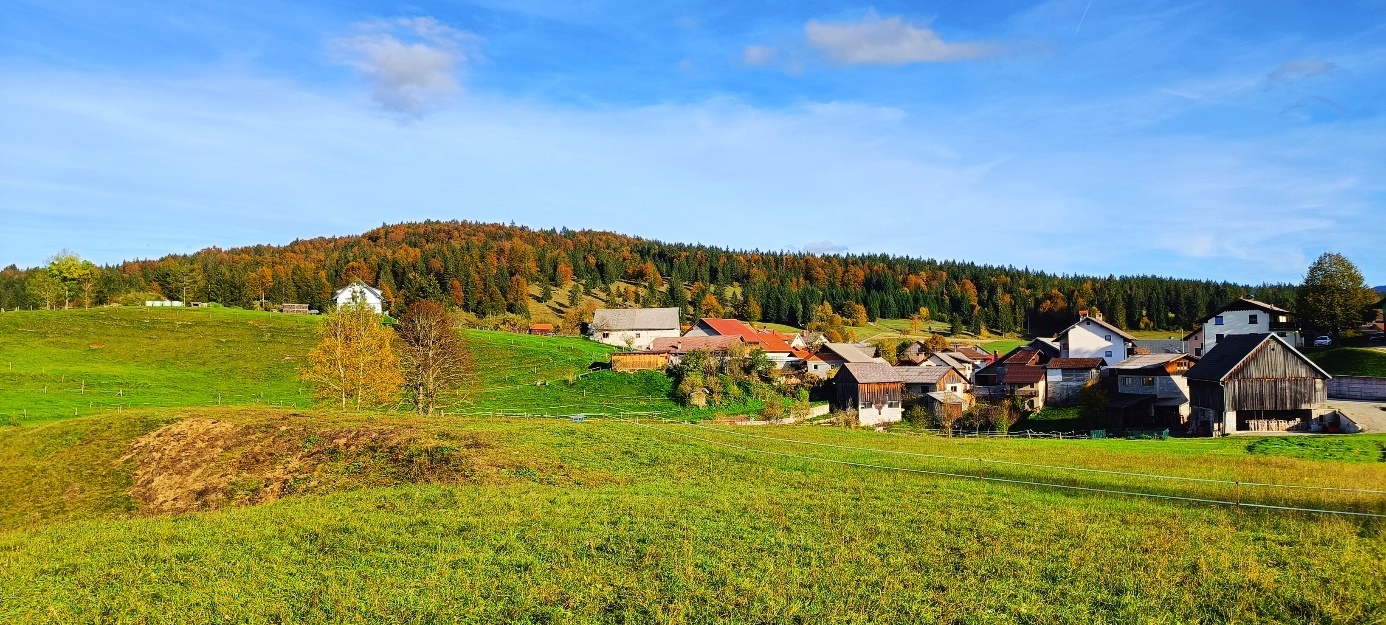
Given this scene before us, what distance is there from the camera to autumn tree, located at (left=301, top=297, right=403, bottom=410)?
163 feet

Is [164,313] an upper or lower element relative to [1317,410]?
upper

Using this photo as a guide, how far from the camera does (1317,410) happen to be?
179 feet

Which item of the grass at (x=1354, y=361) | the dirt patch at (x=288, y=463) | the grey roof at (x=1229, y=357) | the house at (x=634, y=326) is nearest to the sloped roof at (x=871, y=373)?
the grey roof at (x=1229, y=357)

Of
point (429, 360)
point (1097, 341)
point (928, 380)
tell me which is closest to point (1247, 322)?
point (1097, 341)

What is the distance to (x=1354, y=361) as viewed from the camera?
2709 inches

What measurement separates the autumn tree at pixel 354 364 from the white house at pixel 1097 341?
262 ft

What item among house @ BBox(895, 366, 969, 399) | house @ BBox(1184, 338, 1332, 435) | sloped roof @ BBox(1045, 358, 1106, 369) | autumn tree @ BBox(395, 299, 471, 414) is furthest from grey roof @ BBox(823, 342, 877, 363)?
autumn tree @ BBox(395, 299, 471, 414)

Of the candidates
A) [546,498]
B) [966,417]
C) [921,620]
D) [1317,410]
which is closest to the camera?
[921,620]

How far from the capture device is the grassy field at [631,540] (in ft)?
40.7

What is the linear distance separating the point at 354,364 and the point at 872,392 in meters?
48.0

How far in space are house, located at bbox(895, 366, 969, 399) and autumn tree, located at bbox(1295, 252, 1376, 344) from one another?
47795 millimetres

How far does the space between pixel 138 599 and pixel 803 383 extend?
69.2 metres

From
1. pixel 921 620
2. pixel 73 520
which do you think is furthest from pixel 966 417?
pixel 73 520

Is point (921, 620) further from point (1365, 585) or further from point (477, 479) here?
point (477, 479)
